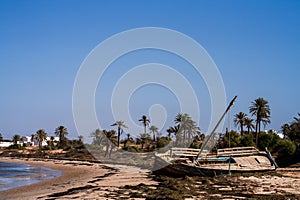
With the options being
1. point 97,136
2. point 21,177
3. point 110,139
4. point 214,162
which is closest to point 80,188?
point 214,162

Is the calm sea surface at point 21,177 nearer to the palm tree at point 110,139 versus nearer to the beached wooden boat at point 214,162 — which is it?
the beached wooden boat at point 214,162

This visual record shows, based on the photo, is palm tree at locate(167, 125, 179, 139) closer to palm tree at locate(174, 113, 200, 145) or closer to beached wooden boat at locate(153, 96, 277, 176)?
palm tree at locate(174, 113, 200, 145)

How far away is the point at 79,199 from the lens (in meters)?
19.2

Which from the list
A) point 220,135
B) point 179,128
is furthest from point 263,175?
point 179,128

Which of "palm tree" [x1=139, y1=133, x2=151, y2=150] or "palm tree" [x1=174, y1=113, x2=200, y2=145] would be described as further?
"palm tree" [x1=139, y1=133, x2=151, y2=150]

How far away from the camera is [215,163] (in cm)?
3209

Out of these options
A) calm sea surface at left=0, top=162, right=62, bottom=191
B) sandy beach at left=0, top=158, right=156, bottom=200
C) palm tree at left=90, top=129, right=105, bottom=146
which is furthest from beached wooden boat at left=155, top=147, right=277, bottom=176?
palm tree at left=90, top=129, right=105, bottom=146

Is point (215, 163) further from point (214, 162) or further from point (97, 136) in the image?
point (97, 136)

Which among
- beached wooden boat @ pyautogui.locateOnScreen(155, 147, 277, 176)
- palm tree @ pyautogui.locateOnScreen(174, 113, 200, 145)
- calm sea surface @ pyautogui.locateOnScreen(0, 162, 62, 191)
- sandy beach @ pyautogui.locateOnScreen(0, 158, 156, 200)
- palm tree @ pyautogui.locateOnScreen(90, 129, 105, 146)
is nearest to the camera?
sandy beach @ pyautogui.locateOnScreen(0, 158, 156, 200)

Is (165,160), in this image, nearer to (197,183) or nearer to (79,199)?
(197,183)

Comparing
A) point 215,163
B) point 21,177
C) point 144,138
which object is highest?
point 144,138

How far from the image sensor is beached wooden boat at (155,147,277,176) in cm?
2791

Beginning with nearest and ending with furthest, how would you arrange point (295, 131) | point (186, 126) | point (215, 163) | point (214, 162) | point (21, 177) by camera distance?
point (215, 163) < point (214, 162) < point (21, 177) < point (295, 131) < point (186, 126)

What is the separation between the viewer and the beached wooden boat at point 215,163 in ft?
91.6
